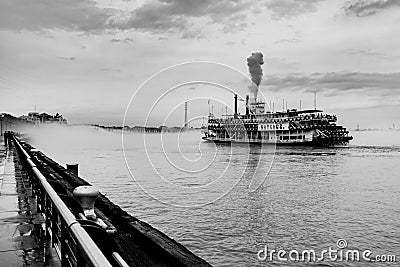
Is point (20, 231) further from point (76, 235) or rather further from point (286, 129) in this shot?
point (286, 129)

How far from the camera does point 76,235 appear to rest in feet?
8.49

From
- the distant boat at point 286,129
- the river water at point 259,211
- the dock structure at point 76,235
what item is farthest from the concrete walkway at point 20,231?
the distant boat at point 286,129

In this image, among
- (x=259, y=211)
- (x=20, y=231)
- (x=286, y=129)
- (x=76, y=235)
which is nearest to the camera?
(x=76, y=235)

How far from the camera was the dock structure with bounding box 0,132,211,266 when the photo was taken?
2918mm

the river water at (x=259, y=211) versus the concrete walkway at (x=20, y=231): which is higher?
the concrete walkway at (x=20, y=231)

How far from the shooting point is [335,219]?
20.2 m

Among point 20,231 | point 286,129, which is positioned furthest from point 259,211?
point 286,129

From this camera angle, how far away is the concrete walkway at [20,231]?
A: 5.21 meters

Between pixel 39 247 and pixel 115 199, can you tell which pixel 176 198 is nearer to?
pixel 115 199

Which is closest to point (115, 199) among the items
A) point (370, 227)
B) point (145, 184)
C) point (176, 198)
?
point (176, 198)

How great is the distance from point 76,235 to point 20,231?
477cm

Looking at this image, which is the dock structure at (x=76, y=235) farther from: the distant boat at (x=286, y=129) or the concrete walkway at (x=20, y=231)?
the distant boat at (x=286, y=129)

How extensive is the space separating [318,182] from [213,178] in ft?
30.2

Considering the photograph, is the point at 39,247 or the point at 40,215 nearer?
the point at 39,247
